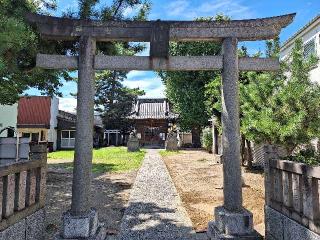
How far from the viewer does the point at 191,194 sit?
11047 mm

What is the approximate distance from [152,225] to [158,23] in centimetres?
424

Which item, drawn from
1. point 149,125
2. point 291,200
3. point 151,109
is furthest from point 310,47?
point 151,109

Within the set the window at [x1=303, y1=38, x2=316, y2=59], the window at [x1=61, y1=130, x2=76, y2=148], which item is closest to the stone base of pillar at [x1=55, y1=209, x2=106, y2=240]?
the window at [x1=303, y1=38, x2=316, y2=59]

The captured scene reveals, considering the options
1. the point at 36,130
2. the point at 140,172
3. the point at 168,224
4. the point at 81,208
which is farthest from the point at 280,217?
the point at 36,130

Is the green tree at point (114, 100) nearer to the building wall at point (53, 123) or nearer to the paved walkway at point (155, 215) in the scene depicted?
the building wall at point (53, 123)

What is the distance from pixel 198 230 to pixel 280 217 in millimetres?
2056

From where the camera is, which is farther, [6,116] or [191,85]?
[191,85]

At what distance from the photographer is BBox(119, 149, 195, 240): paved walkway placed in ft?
22.2

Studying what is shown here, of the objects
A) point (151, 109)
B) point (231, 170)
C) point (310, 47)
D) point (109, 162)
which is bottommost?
point (109, 162)

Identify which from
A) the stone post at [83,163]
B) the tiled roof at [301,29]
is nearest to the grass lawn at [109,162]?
the tiled roof at [301,29]

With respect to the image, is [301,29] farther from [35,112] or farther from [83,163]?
[35,112]

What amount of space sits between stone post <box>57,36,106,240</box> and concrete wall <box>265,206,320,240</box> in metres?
3.07

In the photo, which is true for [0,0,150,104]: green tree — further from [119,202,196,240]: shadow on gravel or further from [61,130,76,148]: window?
[61,130,76,148]: window

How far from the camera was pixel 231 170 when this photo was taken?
239 inches
